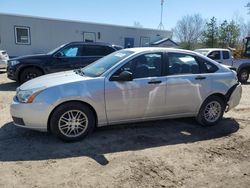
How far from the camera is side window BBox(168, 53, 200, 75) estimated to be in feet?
17.9

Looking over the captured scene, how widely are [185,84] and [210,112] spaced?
934mm

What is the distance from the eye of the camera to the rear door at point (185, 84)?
540 cm

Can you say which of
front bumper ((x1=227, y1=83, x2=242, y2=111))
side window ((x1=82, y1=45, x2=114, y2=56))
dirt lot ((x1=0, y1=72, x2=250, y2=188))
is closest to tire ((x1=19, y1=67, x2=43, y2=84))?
side window ((x1=82, y1=45, x2=114, y2=56))

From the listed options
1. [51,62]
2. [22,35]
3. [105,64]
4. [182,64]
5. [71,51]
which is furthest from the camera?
[22,35]

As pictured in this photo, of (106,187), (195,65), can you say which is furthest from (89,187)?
(195,65)

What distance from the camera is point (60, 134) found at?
473 cm

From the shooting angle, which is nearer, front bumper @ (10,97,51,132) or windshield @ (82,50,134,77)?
front bumper @ (10,97,51,132)

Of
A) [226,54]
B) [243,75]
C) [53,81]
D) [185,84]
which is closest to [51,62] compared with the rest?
[53,81]

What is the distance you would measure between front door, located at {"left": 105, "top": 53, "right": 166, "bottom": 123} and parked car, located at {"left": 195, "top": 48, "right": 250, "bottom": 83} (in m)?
8.39

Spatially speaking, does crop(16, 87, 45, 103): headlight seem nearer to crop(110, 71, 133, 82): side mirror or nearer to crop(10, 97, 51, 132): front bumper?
crop(10, 97, 51, 132): front bumper

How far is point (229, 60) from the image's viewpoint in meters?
13.3

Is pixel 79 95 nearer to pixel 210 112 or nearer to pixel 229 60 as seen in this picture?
pixel 210 112

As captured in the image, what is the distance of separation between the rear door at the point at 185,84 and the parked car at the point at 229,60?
772 cm

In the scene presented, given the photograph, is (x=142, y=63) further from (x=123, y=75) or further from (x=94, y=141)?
(x=94, y=141)
